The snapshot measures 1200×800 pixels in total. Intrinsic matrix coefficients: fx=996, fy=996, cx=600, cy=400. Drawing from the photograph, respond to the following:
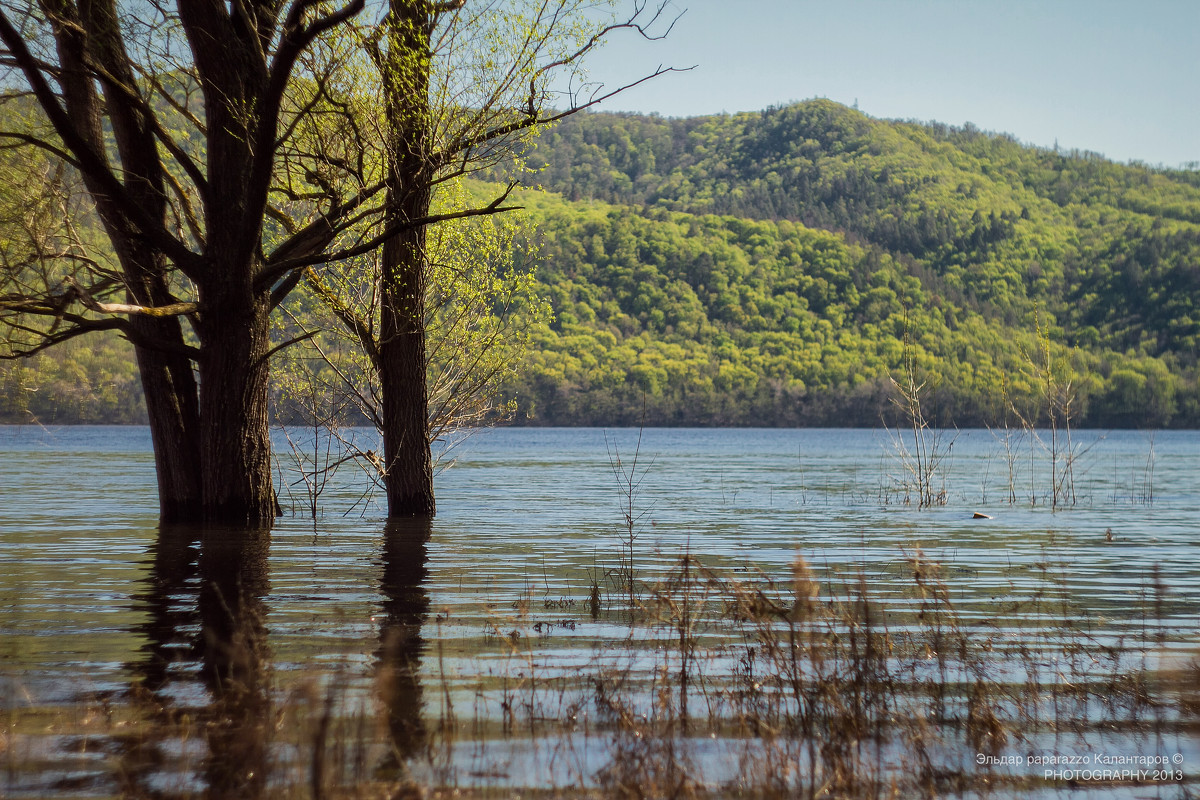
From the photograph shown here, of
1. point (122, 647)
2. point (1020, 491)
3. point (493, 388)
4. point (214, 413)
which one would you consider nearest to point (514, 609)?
point (122, 647)

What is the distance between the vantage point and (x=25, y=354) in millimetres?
12414

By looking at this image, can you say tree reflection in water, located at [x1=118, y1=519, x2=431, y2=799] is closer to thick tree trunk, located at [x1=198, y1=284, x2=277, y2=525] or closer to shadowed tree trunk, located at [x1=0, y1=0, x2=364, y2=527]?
thick tree trunk, located at [x1=198, y1=284, x2=277, y2=525]

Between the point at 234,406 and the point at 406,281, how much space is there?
3.27 meters

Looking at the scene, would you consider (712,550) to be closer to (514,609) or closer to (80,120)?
(514,609)

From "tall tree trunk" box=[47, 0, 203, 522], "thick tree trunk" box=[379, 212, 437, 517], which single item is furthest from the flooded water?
"tall tree trunk" box=[47, 0, 203, 522]

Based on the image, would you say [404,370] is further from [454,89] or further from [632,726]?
[632,726]

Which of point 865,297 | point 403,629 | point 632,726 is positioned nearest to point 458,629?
point 403,629

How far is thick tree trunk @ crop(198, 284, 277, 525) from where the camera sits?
13180mm

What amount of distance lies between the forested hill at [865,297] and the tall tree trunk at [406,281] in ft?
273

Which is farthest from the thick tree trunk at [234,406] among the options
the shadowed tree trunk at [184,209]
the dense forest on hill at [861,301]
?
the dense forest on hill at [861,301]

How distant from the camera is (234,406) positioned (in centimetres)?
1343

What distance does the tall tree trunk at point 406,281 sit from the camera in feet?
41.6

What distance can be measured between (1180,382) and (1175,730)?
117580mm

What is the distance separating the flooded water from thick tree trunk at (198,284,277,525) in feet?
1.72
